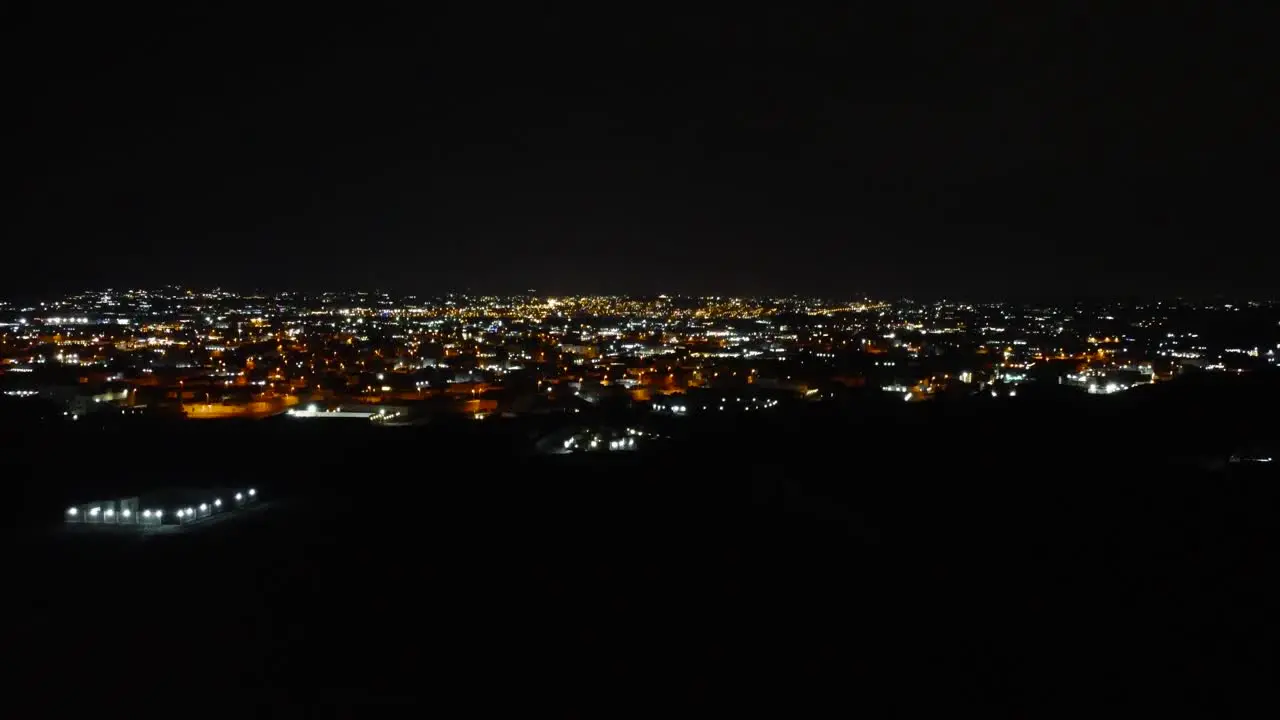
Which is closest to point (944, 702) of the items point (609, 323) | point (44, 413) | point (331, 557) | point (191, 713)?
point (191, 713)

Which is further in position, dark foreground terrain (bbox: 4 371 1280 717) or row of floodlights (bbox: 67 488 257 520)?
row of floodlights (bbox: 67 488 257 520)

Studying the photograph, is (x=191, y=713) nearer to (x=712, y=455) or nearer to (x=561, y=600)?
(x=561, y=600)

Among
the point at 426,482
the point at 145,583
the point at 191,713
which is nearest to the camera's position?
the point at 191,713

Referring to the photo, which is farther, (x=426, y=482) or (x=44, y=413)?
(x=44, y=413)

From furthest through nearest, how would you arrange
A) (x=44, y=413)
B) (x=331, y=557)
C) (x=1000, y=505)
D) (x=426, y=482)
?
1. (x=44, y=413)
2. (x=426, y=482)
3. (x=1000, y=505)
4. (x=331, y=557)

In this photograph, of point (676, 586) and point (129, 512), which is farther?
point (129, 512)

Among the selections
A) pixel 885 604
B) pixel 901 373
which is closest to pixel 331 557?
pixel 885 604

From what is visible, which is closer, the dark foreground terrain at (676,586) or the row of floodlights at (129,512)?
the dark foreground terrain at (676,586)
